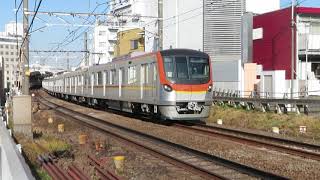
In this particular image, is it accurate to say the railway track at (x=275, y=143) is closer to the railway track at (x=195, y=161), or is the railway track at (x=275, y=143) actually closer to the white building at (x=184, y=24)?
the railway track at (x=195, y=161)

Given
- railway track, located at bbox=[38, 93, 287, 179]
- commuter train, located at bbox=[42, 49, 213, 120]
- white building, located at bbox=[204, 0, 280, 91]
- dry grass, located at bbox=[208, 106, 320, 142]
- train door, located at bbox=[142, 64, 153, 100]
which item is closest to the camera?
railway track, located at bbox=[38, 93, 287, 179]

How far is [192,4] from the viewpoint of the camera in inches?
2122

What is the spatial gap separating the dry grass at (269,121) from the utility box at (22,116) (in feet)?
29.8

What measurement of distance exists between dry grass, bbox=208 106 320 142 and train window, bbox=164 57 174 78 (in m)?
4.34

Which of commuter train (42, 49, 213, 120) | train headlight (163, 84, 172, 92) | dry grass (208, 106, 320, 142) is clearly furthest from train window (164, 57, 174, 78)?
dry grass (208, 106, 320, 142)

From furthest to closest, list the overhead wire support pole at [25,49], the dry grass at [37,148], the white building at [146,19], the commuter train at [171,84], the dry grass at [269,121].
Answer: the white building at [146,19] → the overhead wire support pole at [25,49] → the commuter train at [171,84] → the dry grass at [269,121] → the dry grass at [37,148]

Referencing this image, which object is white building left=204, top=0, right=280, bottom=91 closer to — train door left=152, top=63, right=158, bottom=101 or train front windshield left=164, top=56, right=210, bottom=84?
train front windshield left=164, top=56, right=210, bottom=84

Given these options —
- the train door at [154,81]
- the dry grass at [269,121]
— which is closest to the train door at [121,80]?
the dry grass at [269,121]

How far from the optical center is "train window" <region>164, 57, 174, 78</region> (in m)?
20.0

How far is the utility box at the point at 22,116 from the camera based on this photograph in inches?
678

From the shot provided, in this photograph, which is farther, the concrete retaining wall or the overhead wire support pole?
the overhead wire support pole

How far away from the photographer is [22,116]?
685 inches

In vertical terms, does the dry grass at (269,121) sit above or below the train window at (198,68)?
below

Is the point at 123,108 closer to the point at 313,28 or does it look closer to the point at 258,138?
the point at 258,138
